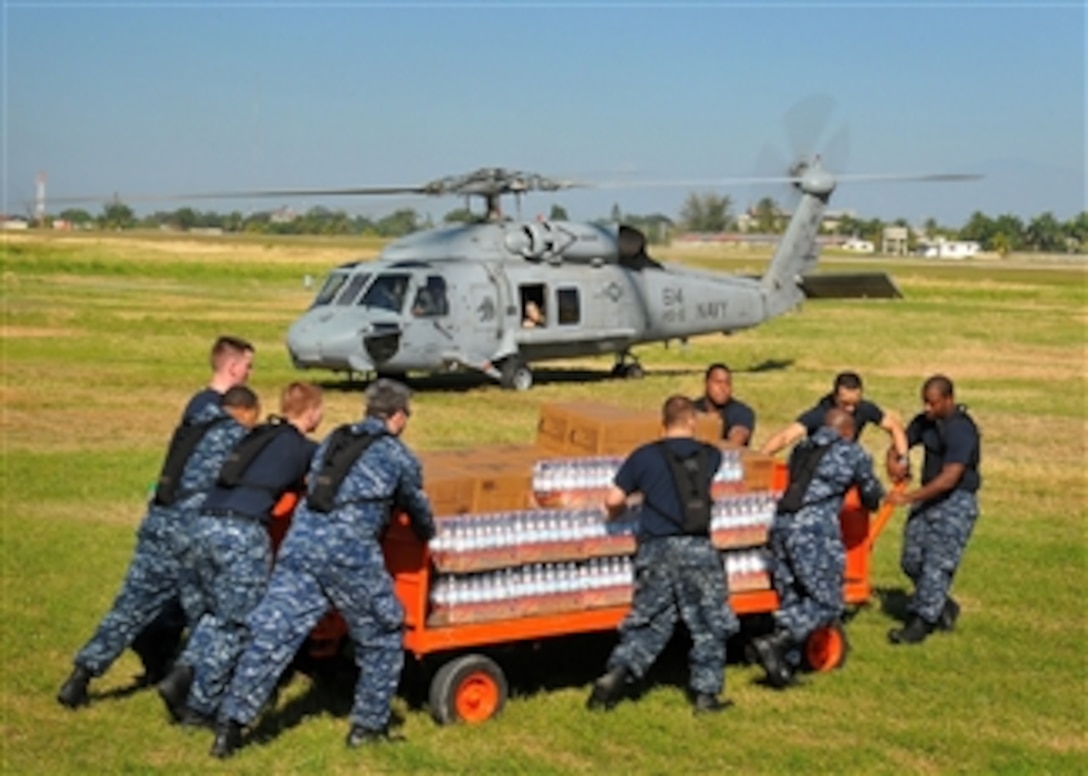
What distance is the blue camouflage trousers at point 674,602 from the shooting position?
24.8ft

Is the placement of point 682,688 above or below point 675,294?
below

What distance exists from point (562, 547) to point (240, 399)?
1848 mm

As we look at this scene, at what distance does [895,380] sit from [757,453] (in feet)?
57.8

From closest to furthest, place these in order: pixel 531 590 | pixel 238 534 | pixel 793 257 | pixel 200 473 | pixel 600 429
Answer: pixel 238 534 → pixel 200 473 → pixel 531 590 → pixel 600 429 → pixel 793 257

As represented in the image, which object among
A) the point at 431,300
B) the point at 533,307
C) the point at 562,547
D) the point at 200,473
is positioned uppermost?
the point at 431,300

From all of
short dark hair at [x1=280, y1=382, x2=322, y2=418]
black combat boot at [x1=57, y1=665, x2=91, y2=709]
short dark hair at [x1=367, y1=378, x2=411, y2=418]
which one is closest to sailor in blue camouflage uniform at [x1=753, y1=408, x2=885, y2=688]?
short dark hair at [x1=367, y1=378, x2=411, y2=418]

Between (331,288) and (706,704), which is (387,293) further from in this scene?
(706,704)

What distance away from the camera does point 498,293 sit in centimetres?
2286

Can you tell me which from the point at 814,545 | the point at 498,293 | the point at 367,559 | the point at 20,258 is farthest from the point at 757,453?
the point at 20,258

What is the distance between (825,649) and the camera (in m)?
8.82

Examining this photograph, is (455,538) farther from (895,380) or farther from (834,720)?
(895,380)

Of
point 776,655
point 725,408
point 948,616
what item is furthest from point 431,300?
point 776,655

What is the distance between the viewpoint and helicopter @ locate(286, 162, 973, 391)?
21828 millimetres

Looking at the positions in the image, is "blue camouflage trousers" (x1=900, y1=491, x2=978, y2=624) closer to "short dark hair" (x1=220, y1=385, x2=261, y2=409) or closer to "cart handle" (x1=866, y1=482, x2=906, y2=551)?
"cart handle" (x1=866, y1=482, x2=906, y2=551)
